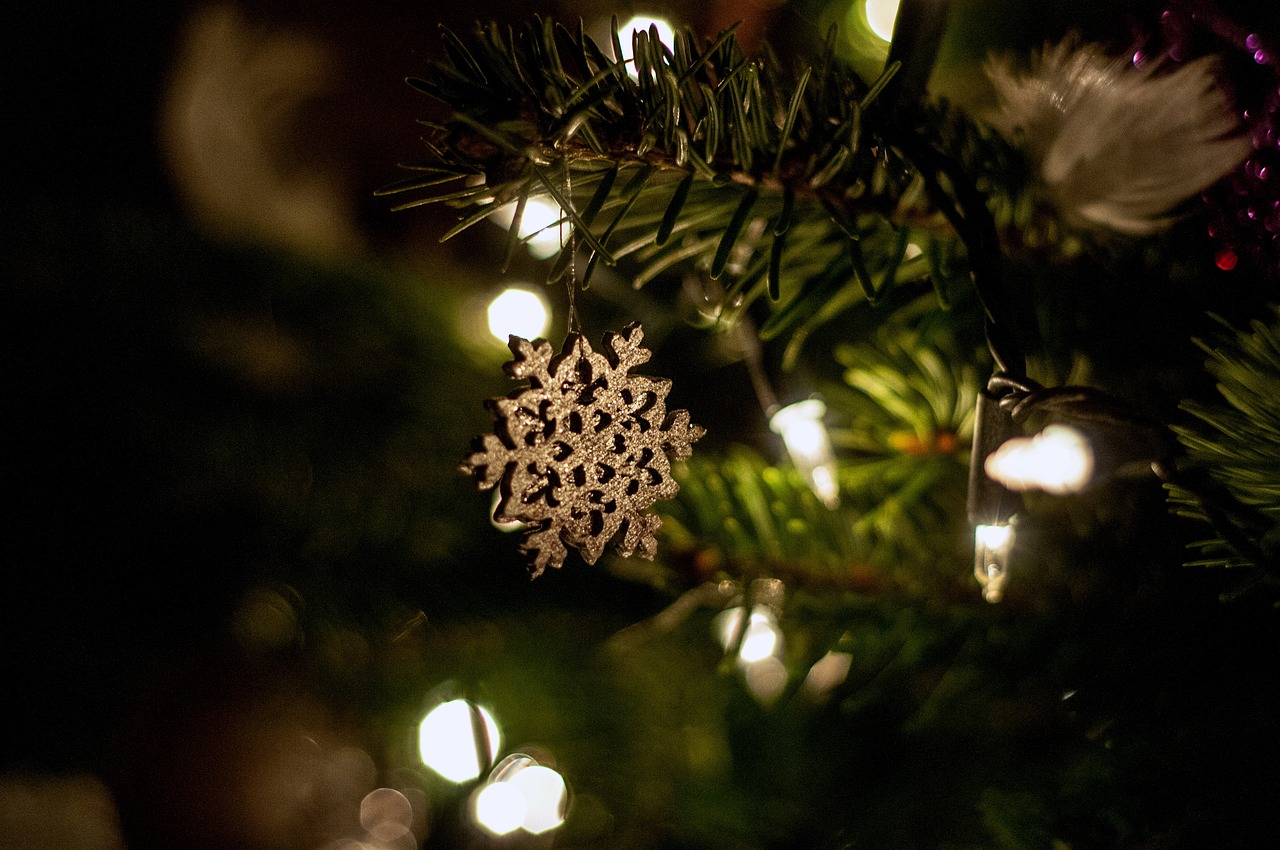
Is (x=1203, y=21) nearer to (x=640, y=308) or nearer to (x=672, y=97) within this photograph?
(x=672, y=97)

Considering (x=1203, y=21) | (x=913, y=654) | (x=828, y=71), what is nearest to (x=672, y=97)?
(x=828, y=71)

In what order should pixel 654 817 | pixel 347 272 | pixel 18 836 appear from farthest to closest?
pixel 18 836
pixel 347 272
pixel 654 817

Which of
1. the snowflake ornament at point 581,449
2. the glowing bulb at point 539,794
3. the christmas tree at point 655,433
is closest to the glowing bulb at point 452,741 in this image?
the christmas tree at point 655,433

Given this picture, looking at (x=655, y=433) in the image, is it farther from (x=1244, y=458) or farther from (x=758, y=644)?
(x=758, y=644)

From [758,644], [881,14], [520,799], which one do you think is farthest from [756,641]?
[881,14]

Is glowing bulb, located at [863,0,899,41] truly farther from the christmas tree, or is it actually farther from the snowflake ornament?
the snowflake ornament

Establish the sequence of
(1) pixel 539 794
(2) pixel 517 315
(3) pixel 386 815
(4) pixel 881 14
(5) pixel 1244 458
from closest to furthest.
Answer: (5) pixel 1244 458 → (2) pixel 517 315 → (4) pixel 881 14 → (1) pixel 539 794 → (3) pixel 386 815
